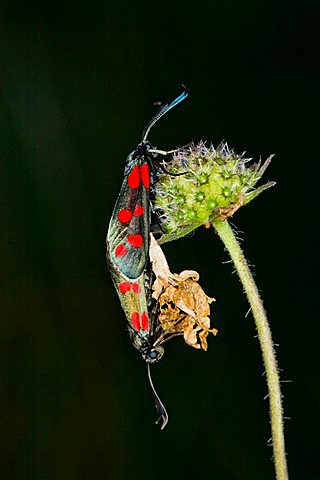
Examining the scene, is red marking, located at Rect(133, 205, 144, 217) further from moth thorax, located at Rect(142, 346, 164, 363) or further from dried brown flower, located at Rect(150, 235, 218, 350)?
moth thorax, located at Rect(142, 346, 164, 363)

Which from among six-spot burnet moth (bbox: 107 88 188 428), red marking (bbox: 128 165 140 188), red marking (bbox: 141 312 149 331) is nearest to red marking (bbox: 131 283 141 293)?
six-spot burnet moth (bbox: 107 88 188 428)

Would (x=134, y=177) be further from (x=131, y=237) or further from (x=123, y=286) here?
(x=123, y=286)

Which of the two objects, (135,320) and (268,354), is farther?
(135,320)

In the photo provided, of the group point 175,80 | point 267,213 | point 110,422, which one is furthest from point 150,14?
point 110,422

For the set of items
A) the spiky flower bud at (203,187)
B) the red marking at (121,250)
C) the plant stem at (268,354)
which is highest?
the spiky flower bud at (203,187)

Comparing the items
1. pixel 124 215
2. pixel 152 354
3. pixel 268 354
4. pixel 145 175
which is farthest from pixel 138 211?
pixel 268 354

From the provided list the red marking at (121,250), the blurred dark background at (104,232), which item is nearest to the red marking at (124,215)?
the red marking at (121,250)

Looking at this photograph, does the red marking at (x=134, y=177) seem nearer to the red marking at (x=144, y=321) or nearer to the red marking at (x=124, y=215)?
the red marking at (x=124, y=215)
